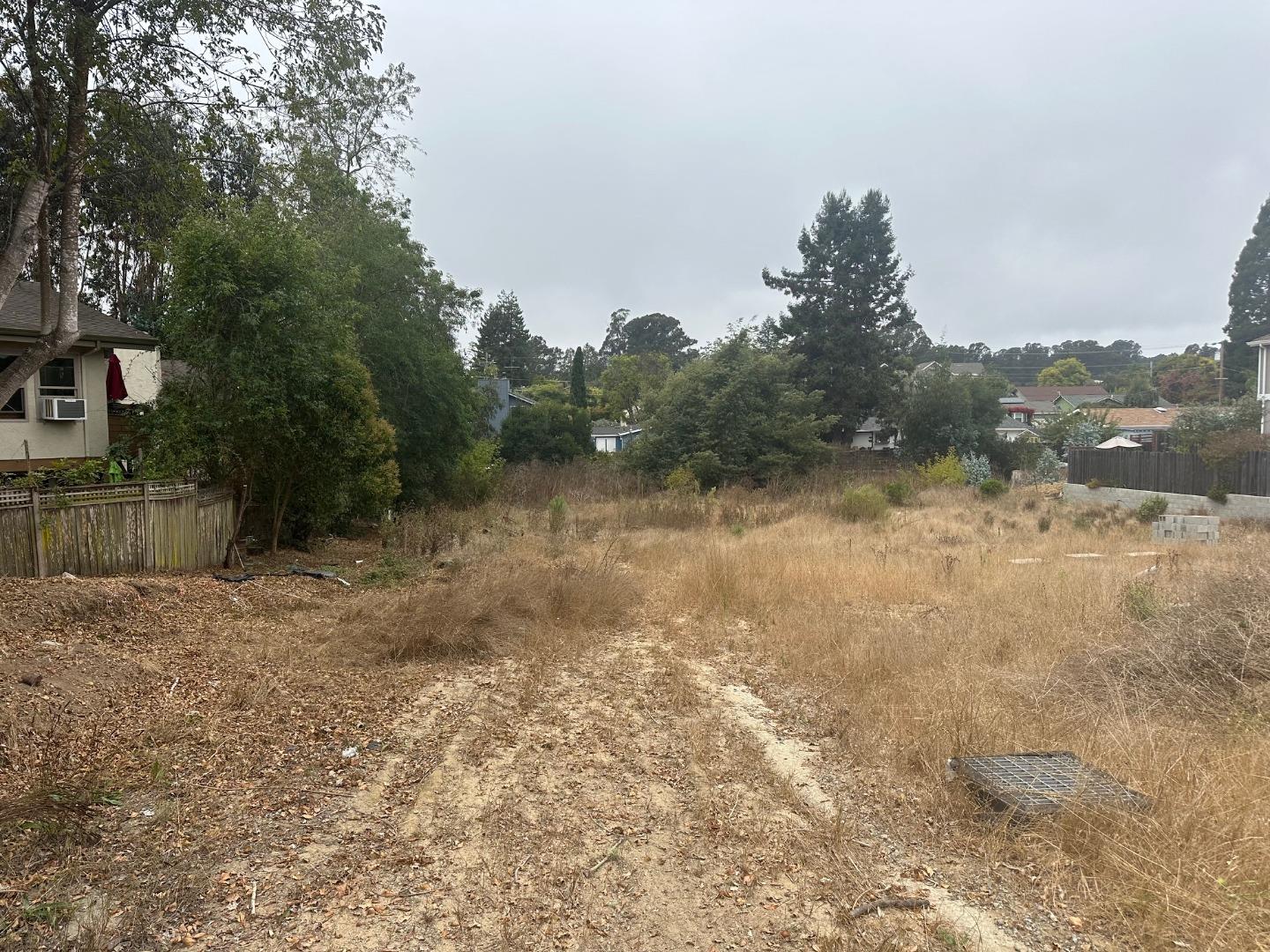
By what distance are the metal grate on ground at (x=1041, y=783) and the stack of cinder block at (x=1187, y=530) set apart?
12.2 metres

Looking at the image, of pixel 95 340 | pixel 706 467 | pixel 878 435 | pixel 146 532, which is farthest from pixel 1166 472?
pixel 95 340

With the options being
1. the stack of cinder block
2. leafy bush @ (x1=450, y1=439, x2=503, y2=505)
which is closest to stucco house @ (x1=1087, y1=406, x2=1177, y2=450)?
the stack of cinder block

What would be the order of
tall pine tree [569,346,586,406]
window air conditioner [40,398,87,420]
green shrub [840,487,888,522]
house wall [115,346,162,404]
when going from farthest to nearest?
tall pine tree [569,346,586,406] < green shrub [840,487,888,522] < house wall [115,346,162,404] < window air conditioner [40,398,87,420]

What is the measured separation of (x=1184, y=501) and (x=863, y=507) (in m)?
8.87

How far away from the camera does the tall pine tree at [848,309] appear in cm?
3534

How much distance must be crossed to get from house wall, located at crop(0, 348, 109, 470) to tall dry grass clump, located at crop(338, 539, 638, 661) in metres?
10.7

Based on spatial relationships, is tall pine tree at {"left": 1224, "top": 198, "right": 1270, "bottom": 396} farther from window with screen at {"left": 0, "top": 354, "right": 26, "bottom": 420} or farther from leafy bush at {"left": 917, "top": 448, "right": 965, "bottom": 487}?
window with screen at {"left": 0, "top": 354, "right": 26, "bottom": 420}

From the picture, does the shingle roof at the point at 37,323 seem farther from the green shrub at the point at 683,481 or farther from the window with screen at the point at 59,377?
the green shrub at the point at 683,481

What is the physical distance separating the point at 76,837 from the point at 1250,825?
5592mm

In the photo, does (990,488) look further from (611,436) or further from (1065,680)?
(611,436)

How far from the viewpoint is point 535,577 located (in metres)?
9.40

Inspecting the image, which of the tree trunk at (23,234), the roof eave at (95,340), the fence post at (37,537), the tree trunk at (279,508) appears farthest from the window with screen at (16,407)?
the tree trunk at (23,234)

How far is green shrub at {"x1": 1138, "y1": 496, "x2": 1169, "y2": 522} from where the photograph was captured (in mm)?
18453

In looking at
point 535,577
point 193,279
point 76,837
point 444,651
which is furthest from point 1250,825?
point 193,279
